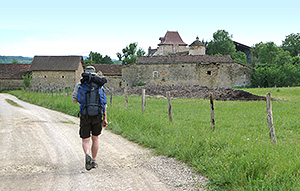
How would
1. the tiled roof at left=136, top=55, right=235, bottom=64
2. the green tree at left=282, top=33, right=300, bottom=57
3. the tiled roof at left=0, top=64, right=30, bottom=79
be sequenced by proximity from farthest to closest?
the green tree at left=282, top=33, right=300, bottom=57 < the tiled roof at left=0, top=64, right=30, bottom=79 < the tiled roof at left=136, top=55, right=235, bottom=64

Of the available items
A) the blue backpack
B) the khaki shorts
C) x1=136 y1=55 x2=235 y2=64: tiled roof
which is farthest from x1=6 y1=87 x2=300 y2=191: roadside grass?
x1=136 y1=55 x2=235 y2=64: tiled roof

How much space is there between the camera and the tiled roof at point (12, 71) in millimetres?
57659

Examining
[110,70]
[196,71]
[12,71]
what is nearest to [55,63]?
[12,71]

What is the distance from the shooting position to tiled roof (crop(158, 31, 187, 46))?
71312 mm

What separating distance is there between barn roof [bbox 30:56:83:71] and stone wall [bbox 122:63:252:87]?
14697 mm

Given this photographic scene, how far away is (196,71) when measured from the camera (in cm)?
4709

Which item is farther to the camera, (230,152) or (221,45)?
(221,45)

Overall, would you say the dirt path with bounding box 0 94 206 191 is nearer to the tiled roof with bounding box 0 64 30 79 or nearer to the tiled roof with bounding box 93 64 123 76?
the tiled roof with bounding box 93 64 123 76

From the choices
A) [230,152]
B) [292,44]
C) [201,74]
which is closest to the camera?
[230,152]

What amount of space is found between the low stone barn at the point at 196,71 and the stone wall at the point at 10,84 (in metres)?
23.5

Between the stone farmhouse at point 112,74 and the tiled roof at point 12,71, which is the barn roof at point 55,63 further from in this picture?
the tiled roof at point 12,71

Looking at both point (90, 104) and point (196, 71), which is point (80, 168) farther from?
point (196, 71)

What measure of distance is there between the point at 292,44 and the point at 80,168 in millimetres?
→ 71849

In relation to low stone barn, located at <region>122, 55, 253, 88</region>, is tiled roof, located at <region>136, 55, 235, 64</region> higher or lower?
higher
